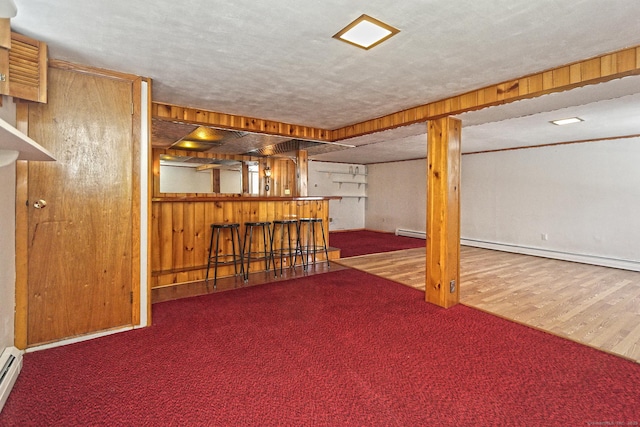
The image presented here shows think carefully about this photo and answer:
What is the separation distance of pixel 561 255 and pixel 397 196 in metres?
4.24

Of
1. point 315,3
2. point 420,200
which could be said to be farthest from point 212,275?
point 420,200

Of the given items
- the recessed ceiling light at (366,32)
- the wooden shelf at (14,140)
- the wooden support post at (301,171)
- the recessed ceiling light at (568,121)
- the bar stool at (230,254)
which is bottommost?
the bar stool at (230,254)

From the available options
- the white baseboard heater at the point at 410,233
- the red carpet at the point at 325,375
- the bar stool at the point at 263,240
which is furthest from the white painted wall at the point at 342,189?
the red carpet at the point at 325,375

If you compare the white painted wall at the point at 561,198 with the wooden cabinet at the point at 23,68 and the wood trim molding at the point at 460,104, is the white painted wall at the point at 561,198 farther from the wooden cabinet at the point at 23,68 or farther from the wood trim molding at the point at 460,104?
the wooden cabinet at the point at 23,68

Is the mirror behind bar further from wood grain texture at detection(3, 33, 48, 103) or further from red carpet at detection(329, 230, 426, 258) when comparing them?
wood grain texture at detection(3, 33, 48, 103)

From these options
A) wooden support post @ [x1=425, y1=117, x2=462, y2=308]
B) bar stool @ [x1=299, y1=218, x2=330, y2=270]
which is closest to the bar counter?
bar stool @ [x1=299, y1=218, x2=330, y2=270]

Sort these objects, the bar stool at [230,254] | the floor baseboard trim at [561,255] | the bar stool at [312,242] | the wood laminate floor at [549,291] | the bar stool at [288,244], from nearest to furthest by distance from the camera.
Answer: the wood laminate floor at [549,291] < the bar stool at [230,254] < the bar stool at [288,244] < the floor baseboard trim at [561,255] < the bar stool at [312,242]

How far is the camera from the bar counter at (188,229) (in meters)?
3.91

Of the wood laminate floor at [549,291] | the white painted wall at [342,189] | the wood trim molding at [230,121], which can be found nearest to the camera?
the wood laminate floor at [549,291]

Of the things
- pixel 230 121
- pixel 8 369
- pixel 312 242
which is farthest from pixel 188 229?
pixel 8 369

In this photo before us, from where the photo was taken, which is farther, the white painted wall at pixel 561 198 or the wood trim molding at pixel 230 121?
the white painted wall at pixel 561 198

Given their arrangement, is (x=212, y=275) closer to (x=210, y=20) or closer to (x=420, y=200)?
(x=210, y=20)

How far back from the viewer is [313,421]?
1.56 metres

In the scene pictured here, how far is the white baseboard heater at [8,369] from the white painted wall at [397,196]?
7694 millimetres
